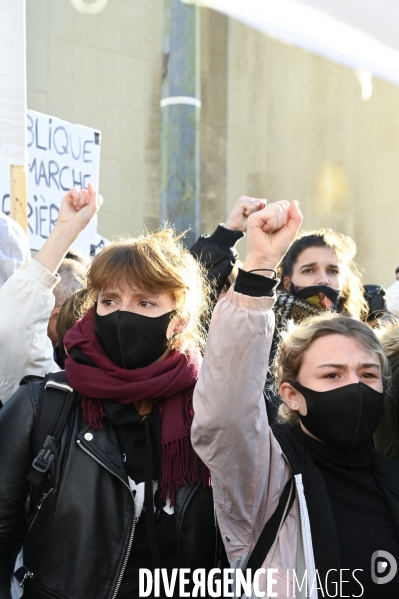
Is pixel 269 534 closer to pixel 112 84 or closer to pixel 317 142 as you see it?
pixel 112 84

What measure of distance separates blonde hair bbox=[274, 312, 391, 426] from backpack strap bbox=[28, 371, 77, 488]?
617 millimetres

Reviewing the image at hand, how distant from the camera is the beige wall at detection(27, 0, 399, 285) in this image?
32.5ft

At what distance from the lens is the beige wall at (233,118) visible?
9898mm

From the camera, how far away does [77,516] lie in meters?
2.43

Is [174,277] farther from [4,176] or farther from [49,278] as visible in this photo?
[4,176]

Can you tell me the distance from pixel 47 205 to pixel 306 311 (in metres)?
2.14

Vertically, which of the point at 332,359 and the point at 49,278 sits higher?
the point at 49,278

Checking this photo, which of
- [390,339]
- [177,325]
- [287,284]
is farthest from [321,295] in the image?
[177,325]

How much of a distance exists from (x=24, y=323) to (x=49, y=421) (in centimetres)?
38

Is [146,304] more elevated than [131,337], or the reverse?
[146,304]

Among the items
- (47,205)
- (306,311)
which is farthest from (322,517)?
(47,205)

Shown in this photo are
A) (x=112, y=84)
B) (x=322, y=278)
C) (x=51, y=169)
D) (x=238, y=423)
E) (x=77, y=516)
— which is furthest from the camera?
(x=112, y=84)

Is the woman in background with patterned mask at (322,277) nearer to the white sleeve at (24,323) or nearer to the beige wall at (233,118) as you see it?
the white sleeve at (24,323)

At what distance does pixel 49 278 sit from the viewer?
2816 mm
